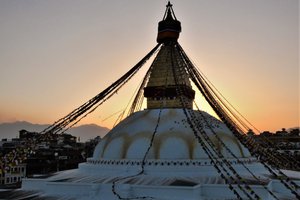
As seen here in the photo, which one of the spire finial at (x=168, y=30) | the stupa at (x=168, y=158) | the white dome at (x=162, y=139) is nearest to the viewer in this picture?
the stupa at (x=168, y=158)

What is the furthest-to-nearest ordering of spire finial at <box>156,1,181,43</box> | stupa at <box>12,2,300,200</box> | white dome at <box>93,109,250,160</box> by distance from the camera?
spire finial at <box>156,1,181,43</box>, white dome at <box>93,109,250,160</box>, stupa at <box>12,2,300,200</box>

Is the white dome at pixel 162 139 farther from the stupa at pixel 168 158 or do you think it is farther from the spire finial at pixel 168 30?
the spire finial at pixel 168 30

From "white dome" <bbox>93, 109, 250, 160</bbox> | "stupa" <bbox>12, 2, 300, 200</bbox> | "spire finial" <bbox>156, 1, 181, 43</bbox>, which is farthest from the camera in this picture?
"spire finial" <bbox>156, 1, 181, 43</bbox>

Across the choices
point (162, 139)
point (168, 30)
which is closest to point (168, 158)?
point (162, 139)

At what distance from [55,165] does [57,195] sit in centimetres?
2819

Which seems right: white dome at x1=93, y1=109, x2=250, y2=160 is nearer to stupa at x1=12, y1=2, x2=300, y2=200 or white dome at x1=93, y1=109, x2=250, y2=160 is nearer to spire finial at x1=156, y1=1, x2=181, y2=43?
stupa at x1=12, y1=2, x2=300, y2=200

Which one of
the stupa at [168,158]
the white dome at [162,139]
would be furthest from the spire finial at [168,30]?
the white dome at [162,139]

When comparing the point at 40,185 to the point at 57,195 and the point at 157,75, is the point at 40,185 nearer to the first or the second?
the point at 57,195

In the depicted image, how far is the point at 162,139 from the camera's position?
12.2m

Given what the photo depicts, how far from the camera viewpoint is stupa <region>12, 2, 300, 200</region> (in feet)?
32.7

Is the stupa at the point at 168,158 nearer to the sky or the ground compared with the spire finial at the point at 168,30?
nearer to the ground

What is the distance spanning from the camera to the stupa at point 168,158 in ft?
32.7

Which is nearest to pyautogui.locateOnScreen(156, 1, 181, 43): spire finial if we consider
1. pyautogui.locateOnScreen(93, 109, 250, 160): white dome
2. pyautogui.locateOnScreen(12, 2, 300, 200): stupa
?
pyautogui.locateOnScreen(12, 2, 300, 200): stupa

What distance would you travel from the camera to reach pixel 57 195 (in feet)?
36.1
